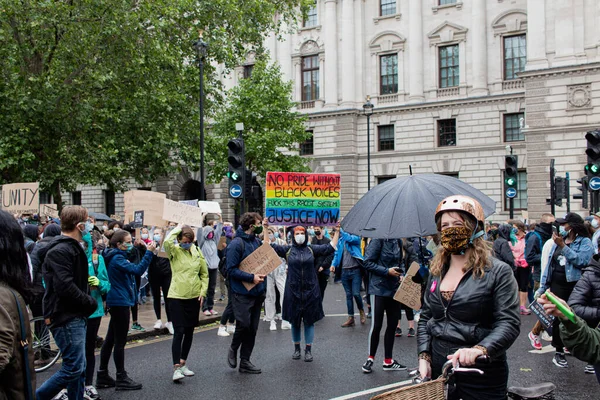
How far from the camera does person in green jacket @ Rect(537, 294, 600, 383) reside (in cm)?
297

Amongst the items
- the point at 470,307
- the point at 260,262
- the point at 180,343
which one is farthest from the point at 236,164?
the point at 470,307

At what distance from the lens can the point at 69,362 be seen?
5594 millimetres

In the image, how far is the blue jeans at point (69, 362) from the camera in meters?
5.52

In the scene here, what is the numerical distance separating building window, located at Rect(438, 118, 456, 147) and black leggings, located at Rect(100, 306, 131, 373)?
102 feet

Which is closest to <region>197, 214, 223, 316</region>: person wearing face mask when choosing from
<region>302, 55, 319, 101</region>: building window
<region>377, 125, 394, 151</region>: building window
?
<region>377, 125, 394, 151</region>: building window

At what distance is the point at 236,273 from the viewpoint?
7.93 m

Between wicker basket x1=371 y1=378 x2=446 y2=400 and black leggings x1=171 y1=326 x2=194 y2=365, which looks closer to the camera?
wicker basket x1=371 y1=378 x2=446 y2=400

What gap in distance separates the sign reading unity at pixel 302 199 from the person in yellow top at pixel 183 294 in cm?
153

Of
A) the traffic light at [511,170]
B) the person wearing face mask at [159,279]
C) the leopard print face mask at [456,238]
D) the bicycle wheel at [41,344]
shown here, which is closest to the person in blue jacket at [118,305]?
the bicycle wheel at [41,344]

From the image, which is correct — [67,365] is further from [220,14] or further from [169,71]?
[220,14]

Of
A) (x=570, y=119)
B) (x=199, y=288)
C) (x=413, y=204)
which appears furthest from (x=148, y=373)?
(x=570, y=119)

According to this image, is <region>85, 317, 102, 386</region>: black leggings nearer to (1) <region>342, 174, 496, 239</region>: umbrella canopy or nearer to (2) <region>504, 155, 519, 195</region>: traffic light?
(1) <region>342, 174, 496, 239</region>: umbrella canopy

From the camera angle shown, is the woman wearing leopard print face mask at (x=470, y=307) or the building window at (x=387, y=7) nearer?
the woman wearing leopard print face mask at (x=470, y=307)

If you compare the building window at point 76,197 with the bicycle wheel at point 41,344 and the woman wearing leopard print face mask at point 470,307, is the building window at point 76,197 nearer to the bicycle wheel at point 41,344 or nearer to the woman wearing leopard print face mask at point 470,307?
the bicycle wheel at point 41,344
